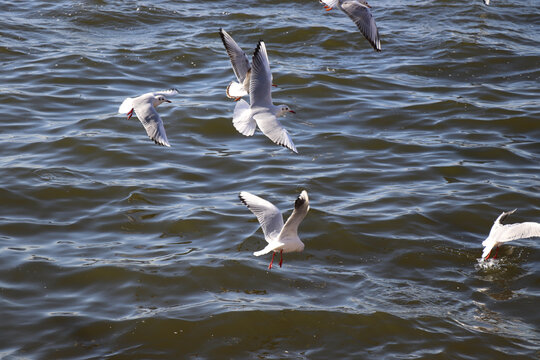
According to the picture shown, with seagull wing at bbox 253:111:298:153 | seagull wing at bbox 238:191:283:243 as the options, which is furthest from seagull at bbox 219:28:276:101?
seagull wing at bbox 238:191:283:243

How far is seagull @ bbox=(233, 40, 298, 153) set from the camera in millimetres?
7016

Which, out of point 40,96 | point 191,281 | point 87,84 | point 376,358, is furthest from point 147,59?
point 376,358

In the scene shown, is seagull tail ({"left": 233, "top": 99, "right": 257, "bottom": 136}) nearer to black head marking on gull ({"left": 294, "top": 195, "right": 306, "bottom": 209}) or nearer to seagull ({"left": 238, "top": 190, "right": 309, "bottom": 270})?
seagull ({"left": 238, "top": 190, "right": 309, "bottom": 270})

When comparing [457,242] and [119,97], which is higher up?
[119,97]

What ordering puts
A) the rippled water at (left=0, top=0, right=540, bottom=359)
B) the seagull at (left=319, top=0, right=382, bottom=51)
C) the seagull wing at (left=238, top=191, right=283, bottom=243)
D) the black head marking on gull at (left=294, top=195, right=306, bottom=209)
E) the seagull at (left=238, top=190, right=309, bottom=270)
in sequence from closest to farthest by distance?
the black head marking on gull at (left=294, top=195, right=306, bottom=209) → the seagull at (left=238, top=190, right=309, bottom=270) → the rippled water at (left=0, top=0, right=540, bottom=359) → the seagull wing at (left=238, top=191, right=283, bottom=243) → the seagull at (left=319, top=0, right=382, bottom=51)

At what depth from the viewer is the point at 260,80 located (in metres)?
7.22

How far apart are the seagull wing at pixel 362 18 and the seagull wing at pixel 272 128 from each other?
4.34 ft

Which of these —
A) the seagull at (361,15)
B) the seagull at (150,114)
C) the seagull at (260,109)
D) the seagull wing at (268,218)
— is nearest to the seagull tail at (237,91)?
the seagull at (260,109)

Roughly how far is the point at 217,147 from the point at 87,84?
2.96 meters

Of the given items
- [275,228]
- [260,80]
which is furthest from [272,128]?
[275,228]

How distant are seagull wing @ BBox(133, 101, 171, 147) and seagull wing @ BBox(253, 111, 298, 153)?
34.5 inches

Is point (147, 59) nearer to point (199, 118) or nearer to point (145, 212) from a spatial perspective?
point (199, 118)

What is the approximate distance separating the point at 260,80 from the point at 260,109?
10.6 inches

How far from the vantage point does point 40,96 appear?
11336 millimetres
